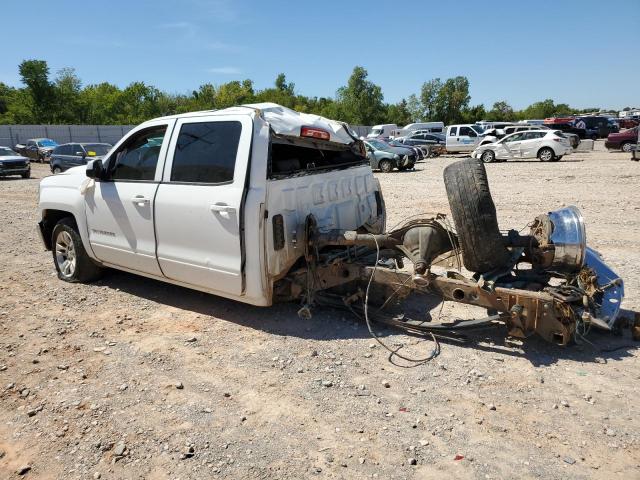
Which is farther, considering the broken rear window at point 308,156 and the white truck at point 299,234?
the broken rear window at point 308,156

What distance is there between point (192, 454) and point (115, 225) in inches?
120

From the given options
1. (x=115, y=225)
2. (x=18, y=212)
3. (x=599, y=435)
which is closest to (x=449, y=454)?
(x=599, y=435)

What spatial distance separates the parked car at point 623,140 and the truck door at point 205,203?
27146 millimetres

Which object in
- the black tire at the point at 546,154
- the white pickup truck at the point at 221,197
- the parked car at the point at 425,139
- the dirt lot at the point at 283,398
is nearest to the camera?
the dirt lot at the point at 283,398

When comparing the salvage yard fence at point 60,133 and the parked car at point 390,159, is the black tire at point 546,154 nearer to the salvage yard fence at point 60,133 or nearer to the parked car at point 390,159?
the parked car at point 390,159

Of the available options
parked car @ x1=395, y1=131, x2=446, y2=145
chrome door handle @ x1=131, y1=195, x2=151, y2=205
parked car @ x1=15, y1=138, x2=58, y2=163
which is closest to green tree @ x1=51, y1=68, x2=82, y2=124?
parked car @ x1=15, y1=138, x2=58, y2=163

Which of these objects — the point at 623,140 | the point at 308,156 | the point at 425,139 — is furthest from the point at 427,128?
the point at 308,156

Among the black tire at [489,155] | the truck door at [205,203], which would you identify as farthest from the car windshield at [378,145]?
the truck door at [205,203]

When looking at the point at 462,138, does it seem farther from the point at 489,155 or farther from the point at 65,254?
the point at 65,254

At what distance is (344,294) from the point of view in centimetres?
482

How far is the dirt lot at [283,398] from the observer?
2777mm

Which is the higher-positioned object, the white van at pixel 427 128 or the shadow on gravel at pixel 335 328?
the white van at pixel 427 128

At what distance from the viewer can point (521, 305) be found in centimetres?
367

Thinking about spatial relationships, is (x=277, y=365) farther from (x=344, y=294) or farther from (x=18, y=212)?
(x=18, y=212)
